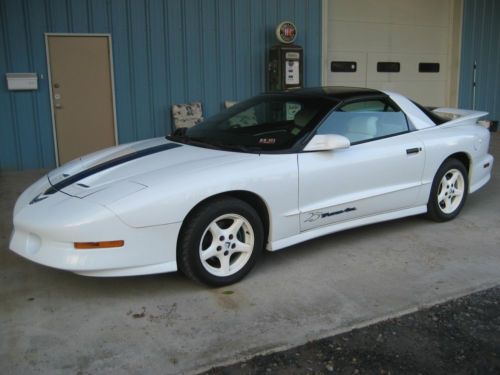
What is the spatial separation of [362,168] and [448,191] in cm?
136

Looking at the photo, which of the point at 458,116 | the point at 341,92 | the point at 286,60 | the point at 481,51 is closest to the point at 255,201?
the point at 341,92

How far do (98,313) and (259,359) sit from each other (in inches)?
45.1

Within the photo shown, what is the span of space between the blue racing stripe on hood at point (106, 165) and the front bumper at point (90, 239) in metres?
0.30

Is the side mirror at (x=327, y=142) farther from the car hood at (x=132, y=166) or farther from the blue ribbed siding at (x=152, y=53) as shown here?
the blue ribbed siding at (x=152, y=53)

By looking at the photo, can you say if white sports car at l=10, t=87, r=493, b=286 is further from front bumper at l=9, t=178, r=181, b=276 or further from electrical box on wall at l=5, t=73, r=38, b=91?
electrical box on wall at l=5, t=73, r=38, b=91

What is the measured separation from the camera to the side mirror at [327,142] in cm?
409

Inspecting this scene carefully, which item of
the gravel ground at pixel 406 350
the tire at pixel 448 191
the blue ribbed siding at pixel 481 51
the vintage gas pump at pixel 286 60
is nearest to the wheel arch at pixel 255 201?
the gravel ground at pixel 406 350

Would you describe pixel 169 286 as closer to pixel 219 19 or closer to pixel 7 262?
pixel 7 262

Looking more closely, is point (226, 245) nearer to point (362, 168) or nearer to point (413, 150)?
point (362, 168)

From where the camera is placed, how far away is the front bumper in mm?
3332

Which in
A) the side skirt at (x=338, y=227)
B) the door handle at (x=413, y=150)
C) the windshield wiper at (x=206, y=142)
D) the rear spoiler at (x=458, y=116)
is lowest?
the side skirt at (x=338, y=227)

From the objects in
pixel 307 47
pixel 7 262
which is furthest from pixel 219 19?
pixel 7 262

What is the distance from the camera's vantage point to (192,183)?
3.60 meters

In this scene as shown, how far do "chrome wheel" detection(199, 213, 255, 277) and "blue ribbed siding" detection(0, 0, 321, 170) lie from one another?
5.00 m
